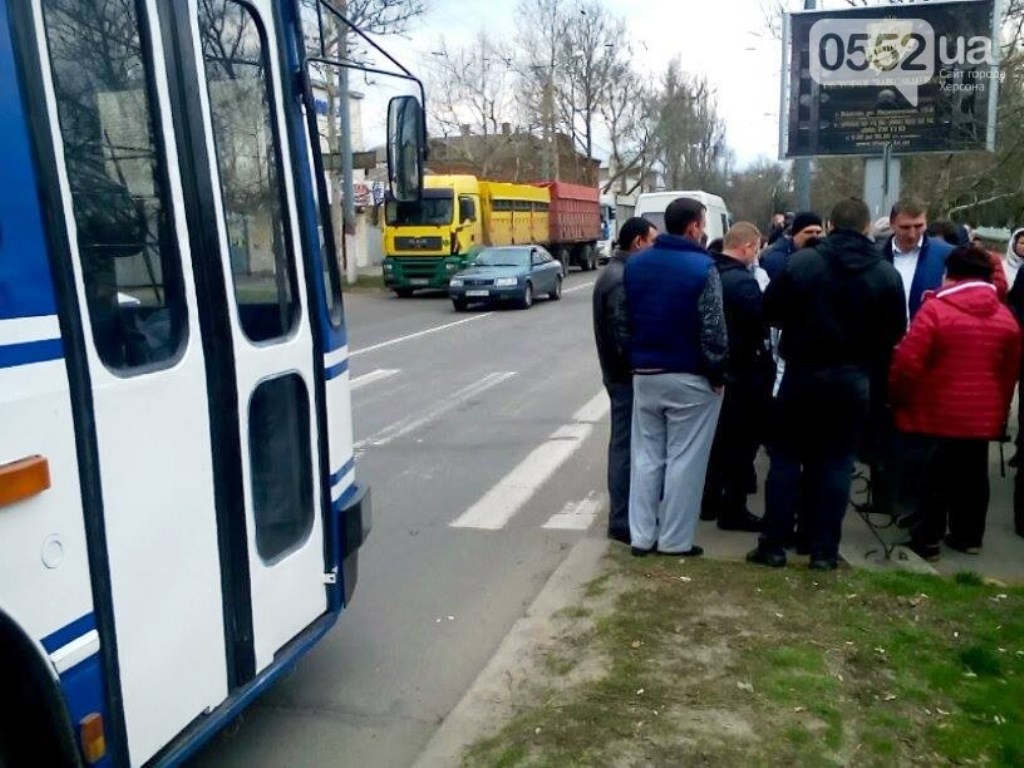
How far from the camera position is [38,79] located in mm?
2580

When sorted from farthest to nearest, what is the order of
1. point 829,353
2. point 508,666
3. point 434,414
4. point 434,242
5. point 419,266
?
point 419,266, point 434,242, point 434,414, point 829,353, point 508,666

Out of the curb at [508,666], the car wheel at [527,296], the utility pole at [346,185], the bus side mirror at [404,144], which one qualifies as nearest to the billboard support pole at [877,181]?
the car wheel at [527,296]

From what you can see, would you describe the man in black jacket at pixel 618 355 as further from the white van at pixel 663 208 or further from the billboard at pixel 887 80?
the white van at pixel 663 208

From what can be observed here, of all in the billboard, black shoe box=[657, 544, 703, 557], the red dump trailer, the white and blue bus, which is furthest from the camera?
the red dump trailer

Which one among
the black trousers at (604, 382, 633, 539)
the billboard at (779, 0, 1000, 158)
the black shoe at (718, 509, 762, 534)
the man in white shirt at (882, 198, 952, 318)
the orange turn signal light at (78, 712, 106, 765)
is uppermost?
the billboard at (779, 0, 1000, 158)

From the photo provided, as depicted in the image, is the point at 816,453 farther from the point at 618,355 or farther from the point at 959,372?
the point at 618,355

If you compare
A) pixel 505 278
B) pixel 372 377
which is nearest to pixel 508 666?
pixel 372 377

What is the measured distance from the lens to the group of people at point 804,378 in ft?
17.7

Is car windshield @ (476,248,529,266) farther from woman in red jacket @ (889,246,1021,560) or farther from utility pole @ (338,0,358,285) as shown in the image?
woman in red jacket @ (889,246,1021,560)

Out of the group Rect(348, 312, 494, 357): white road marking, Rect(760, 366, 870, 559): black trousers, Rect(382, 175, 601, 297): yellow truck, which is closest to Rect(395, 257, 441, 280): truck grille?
Rect(382, 175, 601, 297): yellow truck

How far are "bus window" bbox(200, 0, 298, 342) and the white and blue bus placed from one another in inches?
0.4

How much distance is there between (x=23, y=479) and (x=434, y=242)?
26.6 metres

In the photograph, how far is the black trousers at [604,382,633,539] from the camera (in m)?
6.26

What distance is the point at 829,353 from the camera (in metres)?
5.39
